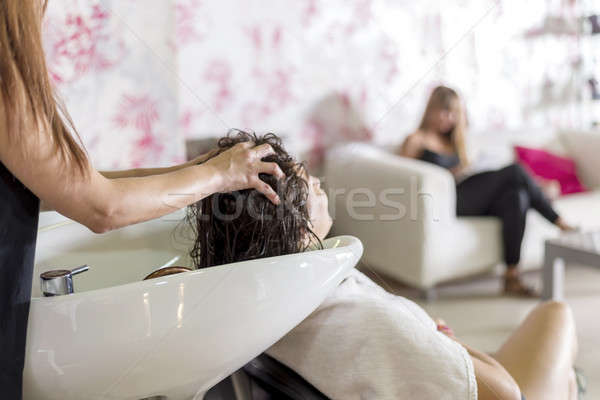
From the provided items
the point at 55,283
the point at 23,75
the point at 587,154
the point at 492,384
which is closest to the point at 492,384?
the point at 492,384

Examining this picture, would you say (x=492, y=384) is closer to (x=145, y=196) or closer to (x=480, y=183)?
(x=145, y=196)

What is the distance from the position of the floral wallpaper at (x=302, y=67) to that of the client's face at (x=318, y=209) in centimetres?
123

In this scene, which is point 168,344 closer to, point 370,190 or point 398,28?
point 370,190

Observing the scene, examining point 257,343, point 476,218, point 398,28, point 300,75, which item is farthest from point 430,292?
point 257,343

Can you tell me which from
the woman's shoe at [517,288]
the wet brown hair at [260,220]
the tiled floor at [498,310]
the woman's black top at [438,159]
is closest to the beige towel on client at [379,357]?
the wet brown hair at [260,220]

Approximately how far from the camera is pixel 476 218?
2.28 metres

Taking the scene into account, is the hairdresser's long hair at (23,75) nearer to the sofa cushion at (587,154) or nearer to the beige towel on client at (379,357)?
the beige towel on client at (379,357)

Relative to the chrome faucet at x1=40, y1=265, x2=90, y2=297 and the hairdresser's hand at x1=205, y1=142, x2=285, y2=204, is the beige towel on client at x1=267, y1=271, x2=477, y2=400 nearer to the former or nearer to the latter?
the hairdresser's hand at x1=205, y1=142, x2=285, y2=204

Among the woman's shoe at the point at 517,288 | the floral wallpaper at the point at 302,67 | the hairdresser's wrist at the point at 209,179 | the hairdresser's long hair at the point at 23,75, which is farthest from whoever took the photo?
the woman's shoe at the point at 517,288

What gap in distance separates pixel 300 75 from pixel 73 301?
209 centimetres

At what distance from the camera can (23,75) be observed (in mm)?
538

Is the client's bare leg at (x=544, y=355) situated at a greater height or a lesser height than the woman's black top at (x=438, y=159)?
lesser

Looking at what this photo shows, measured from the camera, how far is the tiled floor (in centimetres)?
179

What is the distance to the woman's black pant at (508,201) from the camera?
88.0 inches
